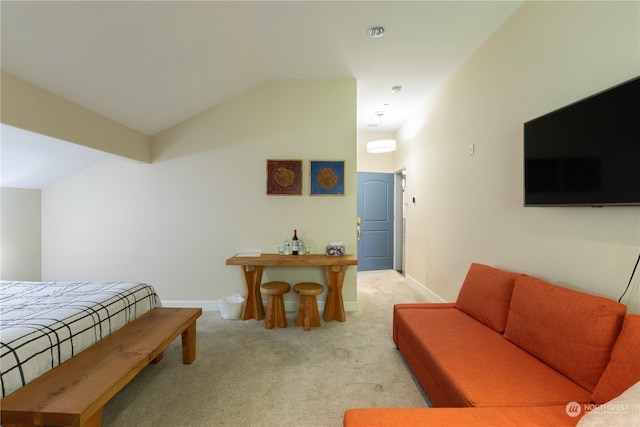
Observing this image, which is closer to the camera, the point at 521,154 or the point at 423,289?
the point at 521,154

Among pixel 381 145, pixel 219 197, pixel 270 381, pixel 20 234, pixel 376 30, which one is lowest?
pixel 270 381

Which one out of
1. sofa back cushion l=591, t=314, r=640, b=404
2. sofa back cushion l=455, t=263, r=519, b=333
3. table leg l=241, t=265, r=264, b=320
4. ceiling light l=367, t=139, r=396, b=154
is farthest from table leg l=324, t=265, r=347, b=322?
ceiling light l=367, t=139, r=396, b=154

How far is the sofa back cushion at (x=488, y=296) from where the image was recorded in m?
1.91

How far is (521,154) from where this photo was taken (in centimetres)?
213

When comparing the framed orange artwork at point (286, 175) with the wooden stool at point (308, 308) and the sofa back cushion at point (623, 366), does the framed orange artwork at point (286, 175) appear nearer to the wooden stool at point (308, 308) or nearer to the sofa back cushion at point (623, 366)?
the wooden stool at point (308, 308)

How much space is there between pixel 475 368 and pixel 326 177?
2435mm

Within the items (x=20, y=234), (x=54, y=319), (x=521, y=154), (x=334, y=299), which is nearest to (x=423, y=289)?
(x=334, y=299)

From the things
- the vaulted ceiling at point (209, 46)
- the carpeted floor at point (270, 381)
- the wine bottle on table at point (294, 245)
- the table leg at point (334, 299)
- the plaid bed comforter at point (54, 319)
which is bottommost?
the carpeted floor at point (270, 381)

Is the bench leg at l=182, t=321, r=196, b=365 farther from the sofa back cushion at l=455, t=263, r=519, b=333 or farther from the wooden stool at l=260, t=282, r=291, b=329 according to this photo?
the sofa back cushion at l=455, t=263, r=519, b=333

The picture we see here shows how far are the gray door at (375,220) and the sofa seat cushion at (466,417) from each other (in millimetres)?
4293

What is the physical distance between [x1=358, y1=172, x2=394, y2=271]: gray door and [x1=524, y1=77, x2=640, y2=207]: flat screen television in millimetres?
3582

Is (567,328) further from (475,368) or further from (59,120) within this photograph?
(59,120)

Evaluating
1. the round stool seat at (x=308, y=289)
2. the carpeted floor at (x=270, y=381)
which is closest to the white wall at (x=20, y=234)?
the carpeted floor at (x=270, y=381)

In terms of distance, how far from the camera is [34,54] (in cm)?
186
